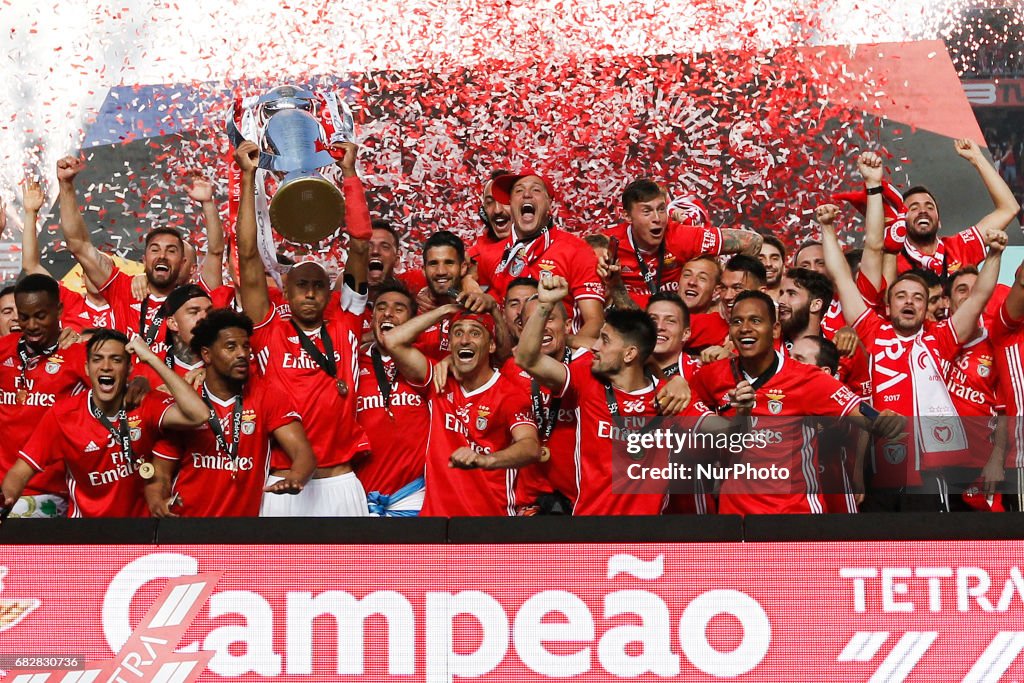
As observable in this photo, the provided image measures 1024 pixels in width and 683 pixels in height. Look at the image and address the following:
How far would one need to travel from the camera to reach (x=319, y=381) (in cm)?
528

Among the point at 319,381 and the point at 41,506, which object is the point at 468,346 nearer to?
the point at 319,381

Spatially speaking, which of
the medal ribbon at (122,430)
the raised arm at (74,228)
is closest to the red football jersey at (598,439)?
the medal ribbon at (122,430)

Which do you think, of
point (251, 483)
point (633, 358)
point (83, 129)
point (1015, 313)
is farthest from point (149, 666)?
point (83, 129)

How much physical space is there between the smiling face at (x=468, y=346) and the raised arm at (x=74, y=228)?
6.43 ft

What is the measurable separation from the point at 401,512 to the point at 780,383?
1538 mm

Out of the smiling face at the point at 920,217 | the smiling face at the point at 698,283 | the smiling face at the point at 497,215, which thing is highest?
the smiling face at the point at 497,215

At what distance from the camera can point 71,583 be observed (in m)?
4.30

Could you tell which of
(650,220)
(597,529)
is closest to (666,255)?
(650,220)

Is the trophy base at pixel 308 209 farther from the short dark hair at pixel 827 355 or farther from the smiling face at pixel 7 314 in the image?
the short dark hair at pixel 827 355

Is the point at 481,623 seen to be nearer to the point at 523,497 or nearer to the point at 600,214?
the point at 523,497

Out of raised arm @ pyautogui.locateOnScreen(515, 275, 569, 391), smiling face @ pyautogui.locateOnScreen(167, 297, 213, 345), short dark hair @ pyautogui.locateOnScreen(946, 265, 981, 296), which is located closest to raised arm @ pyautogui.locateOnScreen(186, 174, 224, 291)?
smiling face @ pyautogui.locateOnScreen(167, 297, 213, 345)

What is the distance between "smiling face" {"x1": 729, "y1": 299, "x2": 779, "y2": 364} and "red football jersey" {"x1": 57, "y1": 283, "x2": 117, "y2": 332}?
2838 mm

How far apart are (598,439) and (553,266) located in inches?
42.5

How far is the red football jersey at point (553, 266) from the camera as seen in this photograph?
5.65 metres
